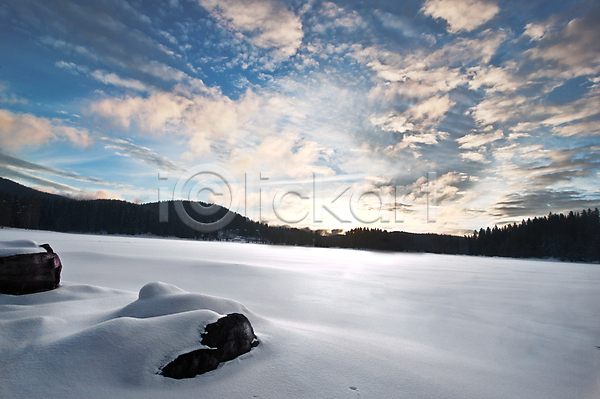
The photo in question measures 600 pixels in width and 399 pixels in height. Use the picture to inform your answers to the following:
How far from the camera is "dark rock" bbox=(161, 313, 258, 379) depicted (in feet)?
9.00

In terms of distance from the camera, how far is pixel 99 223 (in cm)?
8969

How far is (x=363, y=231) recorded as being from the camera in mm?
114125

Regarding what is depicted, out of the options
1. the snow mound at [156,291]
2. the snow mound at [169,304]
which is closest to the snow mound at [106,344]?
the snow mound at [169,304]

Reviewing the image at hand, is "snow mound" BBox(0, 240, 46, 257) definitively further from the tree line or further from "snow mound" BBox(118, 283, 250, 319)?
the tree line

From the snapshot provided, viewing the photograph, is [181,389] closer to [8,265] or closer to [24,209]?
[8,265]

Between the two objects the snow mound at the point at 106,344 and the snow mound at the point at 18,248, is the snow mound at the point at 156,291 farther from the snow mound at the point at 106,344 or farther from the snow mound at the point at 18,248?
the snow mound at the point at 18,248

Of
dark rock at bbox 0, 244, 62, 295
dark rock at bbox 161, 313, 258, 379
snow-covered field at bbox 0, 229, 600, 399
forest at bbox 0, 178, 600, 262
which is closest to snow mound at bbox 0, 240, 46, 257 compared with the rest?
dark rock at bbox 0, 244, 62, 295

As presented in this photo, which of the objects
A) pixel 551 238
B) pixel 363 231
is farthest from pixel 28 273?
pixel 363 231

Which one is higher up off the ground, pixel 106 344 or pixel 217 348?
pixel 106 344

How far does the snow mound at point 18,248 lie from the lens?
16.6 ft

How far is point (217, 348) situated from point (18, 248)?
5.11 meters

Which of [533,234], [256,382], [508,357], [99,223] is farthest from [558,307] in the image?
[99,223]

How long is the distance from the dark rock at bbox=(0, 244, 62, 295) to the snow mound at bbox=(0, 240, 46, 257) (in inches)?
2.2

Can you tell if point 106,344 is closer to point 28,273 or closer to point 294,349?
point 294,349
